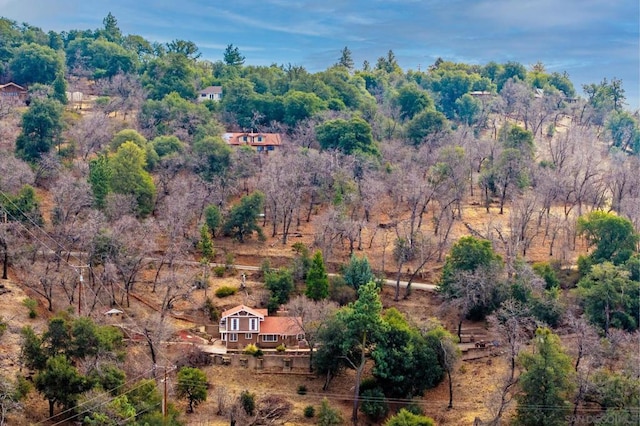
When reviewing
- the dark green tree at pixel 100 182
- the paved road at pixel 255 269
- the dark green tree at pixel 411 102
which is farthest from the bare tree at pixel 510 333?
the dark green tree at pixel 411 102

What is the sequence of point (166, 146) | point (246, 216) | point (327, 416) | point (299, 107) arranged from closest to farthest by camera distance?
point (327, 416), point (246, 216), point (166, 146), point (299, 107)

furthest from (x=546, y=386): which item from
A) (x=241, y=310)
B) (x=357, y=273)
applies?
(x=241, y=310)

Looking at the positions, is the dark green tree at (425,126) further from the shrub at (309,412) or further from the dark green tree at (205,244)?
the shrub at (309,412)

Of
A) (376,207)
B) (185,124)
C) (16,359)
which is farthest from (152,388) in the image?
(185,124)

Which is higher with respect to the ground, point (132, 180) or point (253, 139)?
point (253, 139)

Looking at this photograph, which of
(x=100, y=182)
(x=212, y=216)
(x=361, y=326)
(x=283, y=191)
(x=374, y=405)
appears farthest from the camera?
(x=283, y=191)


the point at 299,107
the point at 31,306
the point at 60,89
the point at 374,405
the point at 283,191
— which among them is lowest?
the point at 374,405

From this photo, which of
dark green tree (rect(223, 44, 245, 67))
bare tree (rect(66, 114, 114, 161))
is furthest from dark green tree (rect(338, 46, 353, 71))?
bare tree (rect(66, 114, 114, 161))

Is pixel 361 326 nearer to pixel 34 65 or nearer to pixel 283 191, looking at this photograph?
pixel 283 191
